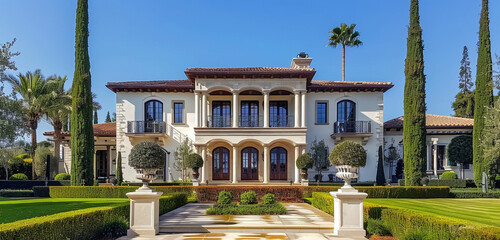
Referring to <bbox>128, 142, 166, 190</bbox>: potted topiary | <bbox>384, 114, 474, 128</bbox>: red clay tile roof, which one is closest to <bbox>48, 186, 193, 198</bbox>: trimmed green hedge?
<bbox>128, 142, 166, 190</bbox>: potted topiary

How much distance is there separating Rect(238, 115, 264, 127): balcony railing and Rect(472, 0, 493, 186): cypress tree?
14552mm

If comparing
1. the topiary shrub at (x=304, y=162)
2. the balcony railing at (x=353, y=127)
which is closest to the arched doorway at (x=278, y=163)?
the topiary shrub at (x=304, y=162)

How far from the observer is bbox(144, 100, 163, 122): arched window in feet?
89.1

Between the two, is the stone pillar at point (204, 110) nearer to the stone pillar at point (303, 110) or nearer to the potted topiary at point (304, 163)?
the stone pillar at point (303, 110)

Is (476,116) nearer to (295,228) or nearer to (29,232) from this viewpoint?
(295,228)

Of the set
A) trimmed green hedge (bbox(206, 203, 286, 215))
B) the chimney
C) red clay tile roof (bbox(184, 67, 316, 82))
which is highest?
the chimney

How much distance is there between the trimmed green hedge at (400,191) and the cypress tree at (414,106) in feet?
6.48

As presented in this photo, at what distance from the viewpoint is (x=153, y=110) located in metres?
27.2

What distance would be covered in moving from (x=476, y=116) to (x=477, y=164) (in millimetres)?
3200

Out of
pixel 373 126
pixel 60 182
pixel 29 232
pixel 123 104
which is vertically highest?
pixel 123 104

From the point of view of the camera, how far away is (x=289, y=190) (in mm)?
19438

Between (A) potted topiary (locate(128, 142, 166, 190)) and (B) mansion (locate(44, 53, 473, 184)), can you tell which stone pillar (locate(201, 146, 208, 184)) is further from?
(A) potted topiary (locate(128, 142, 166, 190))

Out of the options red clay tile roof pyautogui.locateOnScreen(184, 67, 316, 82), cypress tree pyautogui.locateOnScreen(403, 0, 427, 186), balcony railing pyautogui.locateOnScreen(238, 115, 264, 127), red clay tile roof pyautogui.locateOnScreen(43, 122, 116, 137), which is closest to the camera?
cypress tree pyautogui.locateOnScreen(403, 0, 427, 186)

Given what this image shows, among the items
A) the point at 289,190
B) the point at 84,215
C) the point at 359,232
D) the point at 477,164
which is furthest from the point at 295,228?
the point at 477,164
